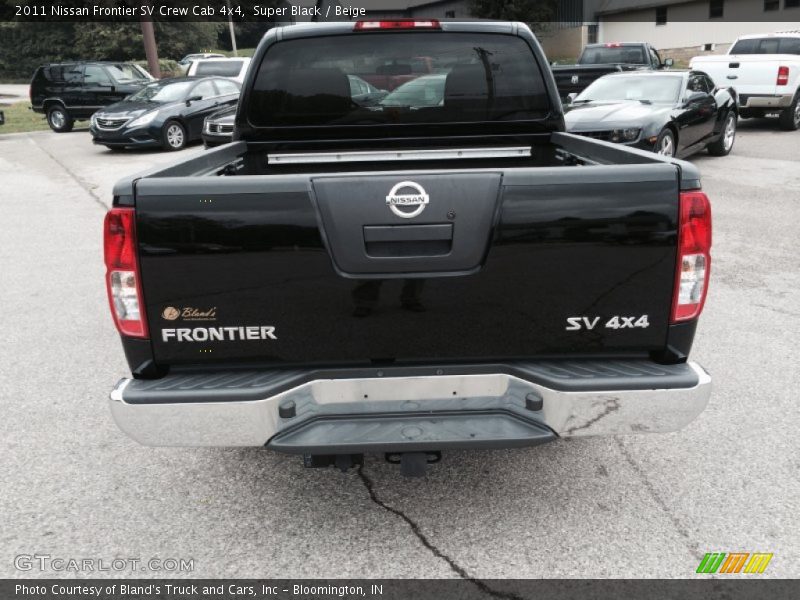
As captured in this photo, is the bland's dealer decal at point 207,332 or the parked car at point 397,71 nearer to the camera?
the bland's dealer decal at point 207,332

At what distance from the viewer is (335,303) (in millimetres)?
2584

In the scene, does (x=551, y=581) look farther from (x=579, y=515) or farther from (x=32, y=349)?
(x=32, y=349)

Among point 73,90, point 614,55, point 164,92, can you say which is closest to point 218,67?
point 73,90

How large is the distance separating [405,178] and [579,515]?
5.38 feet

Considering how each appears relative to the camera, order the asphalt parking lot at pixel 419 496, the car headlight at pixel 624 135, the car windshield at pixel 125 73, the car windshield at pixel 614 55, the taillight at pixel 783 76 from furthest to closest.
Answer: the car windshield at pixel 125 73 < the car windshield at pixel 614 55 < the taillight at pixel 783 76 < the car headlight at pixel 624 135 < the asphalt parking lot at pixel 419 496

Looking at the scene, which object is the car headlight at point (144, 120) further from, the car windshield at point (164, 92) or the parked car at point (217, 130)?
the parked car at point (217, 130)

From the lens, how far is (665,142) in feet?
33.4

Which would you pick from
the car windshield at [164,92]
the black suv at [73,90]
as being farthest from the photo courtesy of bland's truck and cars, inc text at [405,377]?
the black suv at [73,90]

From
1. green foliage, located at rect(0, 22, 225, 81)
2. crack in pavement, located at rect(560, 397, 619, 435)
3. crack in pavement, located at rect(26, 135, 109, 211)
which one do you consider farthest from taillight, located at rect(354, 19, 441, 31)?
green foliage, located at rect(0, 22, 225, 81)

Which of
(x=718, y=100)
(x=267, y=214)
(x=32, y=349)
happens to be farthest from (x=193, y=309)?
(x=718, y=100)

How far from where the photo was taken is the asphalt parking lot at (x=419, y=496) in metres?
2.83

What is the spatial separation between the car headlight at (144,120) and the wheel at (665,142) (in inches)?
420

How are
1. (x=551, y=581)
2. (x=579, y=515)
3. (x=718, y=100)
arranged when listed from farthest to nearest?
(x=718, y=100), (x=579, y=515), (x=551, y=581)

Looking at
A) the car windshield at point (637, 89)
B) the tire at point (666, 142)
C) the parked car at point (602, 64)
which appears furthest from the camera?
the parked car at point (602, 64)
